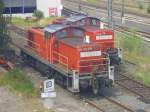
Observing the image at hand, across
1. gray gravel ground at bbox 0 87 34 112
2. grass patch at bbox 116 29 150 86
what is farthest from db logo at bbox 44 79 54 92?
grass patch at bbox 116 29 150 86

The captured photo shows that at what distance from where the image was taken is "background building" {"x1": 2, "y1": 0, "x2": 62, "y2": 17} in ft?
170

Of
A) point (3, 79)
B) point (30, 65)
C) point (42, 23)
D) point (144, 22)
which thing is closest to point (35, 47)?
point (30, 65)

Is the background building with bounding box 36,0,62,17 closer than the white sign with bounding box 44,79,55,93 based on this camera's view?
No

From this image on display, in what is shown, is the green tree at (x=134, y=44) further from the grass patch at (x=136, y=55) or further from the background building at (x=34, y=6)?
the background building at (x=34, y=6)

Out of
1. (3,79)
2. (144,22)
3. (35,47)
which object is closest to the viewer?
(3,79)

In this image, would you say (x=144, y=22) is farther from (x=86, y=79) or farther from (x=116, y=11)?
(x=86, y=79)

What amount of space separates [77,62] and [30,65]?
672 centimetres

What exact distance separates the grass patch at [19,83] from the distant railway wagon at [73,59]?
161 centimetres

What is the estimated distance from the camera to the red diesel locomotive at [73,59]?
23625 millimetres

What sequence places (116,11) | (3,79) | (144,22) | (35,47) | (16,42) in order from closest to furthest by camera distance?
1. (3,79)
2. (35,47)
3. (16,42)
4. (144,22)
5. (116,11)

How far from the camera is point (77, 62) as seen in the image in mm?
23672

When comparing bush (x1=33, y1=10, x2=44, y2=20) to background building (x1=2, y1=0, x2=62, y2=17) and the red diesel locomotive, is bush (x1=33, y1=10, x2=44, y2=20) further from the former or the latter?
the red diesel locomotive

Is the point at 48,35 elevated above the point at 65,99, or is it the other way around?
the point at 48,35

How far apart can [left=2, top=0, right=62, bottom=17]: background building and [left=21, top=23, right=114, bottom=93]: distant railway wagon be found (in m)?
24.8
